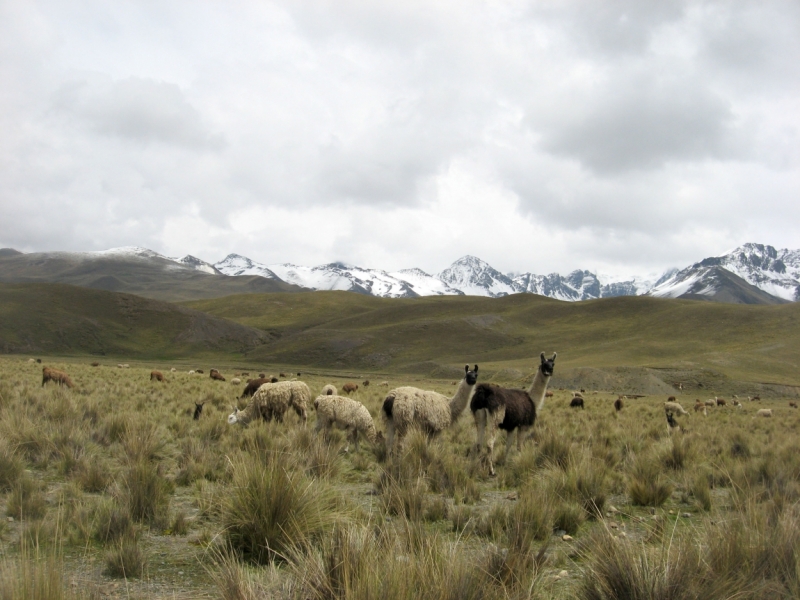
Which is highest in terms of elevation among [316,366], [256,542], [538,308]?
[538,308]

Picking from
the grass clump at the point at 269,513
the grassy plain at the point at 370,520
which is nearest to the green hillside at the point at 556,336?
the grassy plain at the point at 370,520

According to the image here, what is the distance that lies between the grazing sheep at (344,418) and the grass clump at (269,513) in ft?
19.7

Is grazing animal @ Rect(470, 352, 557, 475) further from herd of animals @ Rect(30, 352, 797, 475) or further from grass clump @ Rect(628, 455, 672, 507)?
grass clump @ Rect(628, 455, 672, 507)

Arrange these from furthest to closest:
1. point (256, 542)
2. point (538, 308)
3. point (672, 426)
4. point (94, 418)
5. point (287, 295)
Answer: point (287, 295), point (538, 308), point (672, 426), point (94, 418), point (256, 542)

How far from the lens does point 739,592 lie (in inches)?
117

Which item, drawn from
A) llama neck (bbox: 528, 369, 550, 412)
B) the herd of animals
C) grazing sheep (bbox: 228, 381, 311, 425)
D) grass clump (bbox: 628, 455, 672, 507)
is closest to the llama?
the herd of animals

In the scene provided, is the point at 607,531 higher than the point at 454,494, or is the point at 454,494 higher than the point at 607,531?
the point at 607,531

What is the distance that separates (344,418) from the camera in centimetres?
1096

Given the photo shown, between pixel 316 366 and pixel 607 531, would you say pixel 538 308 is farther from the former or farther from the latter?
pixel 607 531

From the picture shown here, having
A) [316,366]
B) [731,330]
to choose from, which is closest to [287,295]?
[316,366]

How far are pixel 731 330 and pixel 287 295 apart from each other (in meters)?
135

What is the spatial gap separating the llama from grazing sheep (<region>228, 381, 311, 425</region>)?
3.39 m

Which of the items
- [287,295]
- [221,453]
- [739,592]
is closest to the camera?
[739,592]

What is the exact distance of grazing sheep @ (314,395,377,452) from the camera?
11.0 meters
